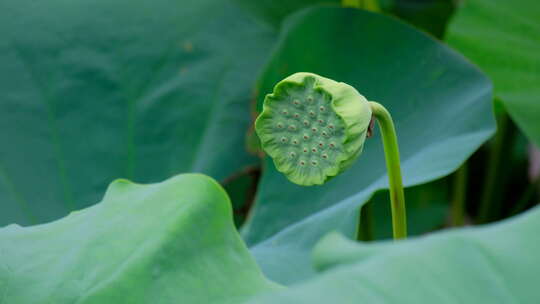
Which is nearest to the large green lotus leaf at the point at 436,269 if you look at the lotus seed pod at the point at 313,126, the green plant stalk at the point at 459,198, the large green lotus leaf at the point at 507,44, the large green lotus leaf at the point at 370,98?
the lotus seed pod at the point at 313,126

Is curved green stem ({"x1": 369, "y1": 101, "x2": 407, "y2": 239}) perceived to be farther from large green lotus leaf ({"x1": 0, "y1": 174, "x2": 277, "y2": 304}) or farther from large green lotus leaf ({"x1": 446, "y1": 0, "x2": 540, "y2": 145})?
large green lotus leaf ({"x1": 446, "y1": 0, "x2": 540, "y2": 145})

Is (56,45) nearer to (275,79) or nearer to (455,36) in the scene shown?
(275,79)

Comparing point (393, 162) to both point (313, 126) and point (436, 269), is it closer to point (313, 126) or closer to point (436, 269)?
point (313, 126)

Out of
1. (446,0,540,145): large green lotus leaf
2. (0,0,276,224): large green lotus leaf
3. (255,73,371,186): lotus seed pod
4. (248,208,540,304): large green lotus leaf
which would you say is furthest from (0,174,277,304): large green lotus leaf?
(446,0,540,145): large green lotus leaf

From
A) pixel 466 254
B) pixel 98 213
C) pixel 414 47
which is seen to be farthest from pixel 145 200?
pixel 414 47

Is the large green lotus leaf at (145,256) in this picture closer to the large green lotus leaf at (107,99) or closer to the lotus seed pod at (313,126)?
the lotus seed pod at (313,126)

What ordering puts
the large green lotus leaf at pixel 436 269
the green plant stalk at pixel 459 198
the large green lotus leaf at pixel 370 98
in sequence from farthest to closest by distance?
the green plant stalk at pixel 459 198 < the large green lotus leaf at pixel 370 98 < the large green lotus leaf at pixel 436 269
